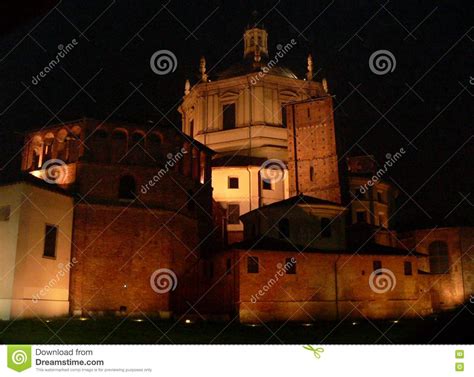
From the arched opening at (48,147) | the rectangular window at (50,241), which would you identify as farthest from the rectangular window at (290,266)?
the arched opening at (48,147)

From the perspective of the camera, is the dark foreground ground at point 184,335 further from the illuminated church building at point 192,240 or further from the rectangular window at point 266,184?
the rectangular window at point 266,184

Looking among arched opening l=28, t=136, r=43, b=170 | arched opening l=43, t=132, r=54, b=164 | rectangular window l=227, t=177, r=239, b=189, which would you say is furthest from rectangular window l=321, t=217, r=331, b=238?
arched opening l=28, t=136, r=43, b=170

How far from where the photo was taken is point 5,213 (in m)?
25.9

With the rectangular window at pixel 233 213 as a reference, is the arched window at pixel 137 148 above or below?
above

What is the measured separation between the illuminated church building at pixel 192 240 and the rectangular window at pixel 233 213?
67 mm

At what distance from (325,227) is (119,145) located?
39.6ft

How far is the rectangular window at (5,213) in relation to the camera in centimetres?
2577

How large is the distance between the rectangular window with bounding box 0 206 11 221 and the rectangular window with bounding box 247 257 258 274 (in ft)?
36.8

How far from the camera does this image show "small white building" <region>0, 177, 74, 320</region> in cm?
2477

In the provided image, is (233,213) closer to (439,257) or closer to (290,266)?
(290,266)

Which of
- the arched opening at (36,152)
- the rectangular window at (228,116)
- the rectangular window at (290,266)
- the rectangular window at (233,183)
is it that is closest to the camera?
the rectangular window at (290,266)

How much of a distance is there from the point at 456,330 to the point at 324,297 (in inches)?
617
